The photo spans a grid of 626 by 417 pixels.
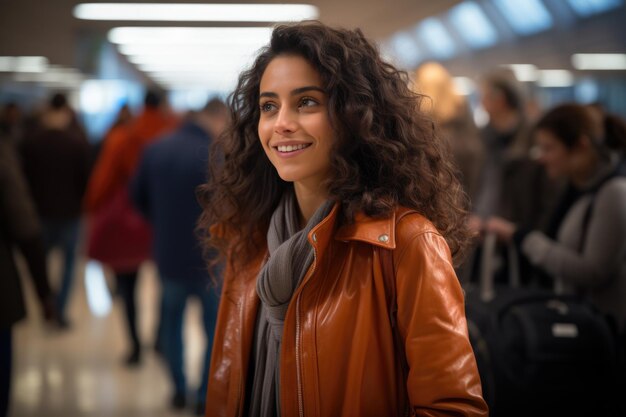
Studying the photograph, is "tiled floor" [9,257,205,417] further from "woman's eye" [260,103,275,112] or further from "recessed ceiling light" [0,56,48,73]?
"recessed ceiling light" [0,56,48,73]

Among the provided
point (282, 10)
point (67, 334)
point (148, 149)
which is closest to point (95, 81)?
point (282, 10)

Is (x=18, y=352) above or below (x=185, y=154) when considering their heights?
below

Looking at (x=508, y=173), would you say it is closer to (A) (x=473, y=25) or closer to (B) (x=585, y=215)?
(B) (x=585, y=215)

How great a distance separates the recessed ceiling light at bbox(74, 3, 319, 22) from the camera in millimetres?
8000

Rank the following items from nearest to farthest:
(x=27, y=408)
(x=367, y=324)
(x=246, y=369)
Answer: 1. (x=367, y=324)
2. (x=246, y=369)
3. (x=27, y=408)

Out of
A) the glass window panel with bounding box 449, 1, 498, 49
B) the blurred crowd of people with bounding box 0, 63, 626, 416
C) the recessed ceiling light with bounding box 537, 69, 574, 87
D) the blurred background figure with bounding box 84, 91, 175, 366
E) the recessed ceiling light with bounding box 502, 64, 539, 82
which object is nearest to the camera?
the blurred crowd of people with bounding box 0, 63, 626, 416

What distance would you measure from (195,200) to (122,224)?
118cm

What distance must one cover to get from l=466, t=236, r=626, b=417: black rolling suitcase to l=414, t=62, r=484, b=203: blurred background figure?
1348 millimetres

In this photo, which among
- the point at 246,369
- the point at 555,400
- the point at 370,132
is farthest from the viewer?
the point at 555,400

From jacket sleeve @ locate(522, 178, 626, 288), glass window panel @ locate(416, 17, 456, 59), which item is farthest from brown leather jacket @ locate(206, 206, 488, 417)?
glass window panel @ locate(416, 17, 456, 59)

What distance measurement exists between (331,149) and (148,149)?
293cm

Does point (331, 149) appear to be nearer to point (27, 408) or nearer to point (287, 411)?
point (287, 411)

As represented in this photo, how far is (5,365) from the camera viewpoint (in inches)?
119

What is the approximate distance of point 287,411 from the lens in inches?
57.2
